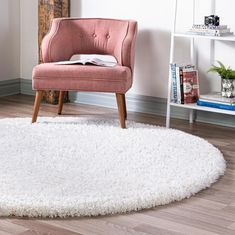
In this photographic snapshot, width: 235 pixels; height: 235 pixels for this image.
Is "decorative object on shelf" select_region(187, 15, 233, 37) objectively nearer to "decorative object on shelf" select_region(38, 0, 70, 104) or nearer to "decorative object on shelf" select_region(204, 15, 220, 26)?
"decorative object on shelf" select_region(204, 15, 220, 26)

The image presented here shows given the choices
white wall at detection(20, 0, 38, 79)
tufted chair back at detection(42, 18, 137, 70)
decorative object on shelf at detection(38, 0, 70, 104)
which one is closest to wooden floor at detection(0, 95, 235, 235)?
tufted chair back at detection(42, 18, 137, 70)

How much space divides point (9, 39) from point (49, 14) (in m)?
0.58

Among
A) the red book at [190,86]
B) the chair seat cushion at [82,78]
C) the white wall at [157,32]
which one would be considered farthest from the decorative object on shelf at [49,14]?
the red book at [190,86]

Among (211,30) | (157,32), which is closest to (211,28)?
(211,30)

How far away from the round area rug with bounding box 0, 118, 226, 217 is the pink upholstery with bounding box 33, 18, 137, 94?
285 mm

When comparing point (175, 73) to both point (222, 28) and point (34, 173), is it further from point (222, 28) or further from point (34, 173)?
point (34, 173)

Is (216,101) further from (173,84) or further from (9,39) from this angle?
(9,39)

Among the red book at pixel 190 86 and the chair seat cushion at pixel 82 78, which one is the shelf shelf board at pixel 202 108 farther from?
the chair seat cushion at pixel 82 78

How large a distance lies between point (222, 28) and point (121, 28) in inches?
30.1

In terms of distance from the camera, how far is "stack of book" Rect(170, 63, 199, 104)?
4.10m

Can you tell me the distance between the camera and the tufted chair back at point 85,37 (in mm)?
4262

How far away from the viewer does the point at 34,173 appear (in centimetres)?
295

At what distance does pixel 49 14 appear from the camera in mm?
4797

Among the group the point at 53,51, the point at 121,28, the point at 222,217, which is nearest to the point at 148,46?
the point at 121,28
